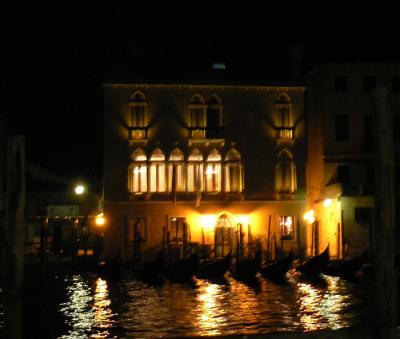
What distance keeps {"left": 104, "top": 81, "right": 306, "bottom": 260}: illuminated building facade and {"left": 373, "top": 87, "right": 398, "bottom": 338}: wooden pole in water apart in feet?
66.7

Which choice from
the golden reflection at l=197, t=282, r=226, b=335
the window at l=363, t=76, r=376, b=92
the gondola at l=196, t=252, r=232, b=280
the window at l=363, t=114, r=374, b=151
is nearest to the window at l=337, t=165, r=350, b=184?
the window at l=363, t=114, r=374, b=151

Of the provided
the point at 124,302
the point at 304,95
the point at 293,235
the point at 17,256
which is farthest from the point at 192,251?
the point at 17,256

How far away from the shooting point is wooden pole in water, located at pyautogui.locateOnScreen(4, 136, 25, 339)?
23.4 feet

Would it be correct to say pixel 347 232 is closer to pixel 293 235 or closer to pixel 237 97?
pixel 293 235

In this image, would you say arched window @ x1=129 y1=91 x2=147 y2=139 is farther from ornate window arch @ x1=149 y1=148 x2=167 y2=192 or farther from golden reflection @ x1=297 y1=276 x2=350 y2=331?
golden reflection @ x1=297 y1=276 x2=350 y2=331

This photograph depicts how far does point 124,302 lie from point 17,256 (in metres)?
11.3

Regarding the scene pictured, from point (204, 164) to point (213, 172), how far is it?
A: 516 mm

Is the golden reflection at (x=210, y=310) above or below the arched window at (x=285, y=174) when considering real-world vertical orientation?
below

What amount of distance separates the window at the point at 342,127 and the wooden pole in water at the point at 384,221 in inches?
855

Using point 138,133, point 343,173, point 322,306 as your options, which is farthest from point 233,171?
point 322,306

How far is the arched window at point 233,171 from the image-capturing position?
28906 millimetres

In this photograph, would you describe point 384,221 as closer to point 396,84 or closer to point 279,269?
point 279,269

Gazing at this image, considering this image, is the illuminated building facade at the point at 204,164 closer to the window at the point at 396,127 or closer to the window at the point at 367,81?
the window at the point at 367,81

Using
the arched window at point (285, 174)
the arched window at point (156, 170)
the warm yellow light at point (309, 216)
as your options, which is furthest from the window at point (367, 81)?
the arched window at point (156, 170)
